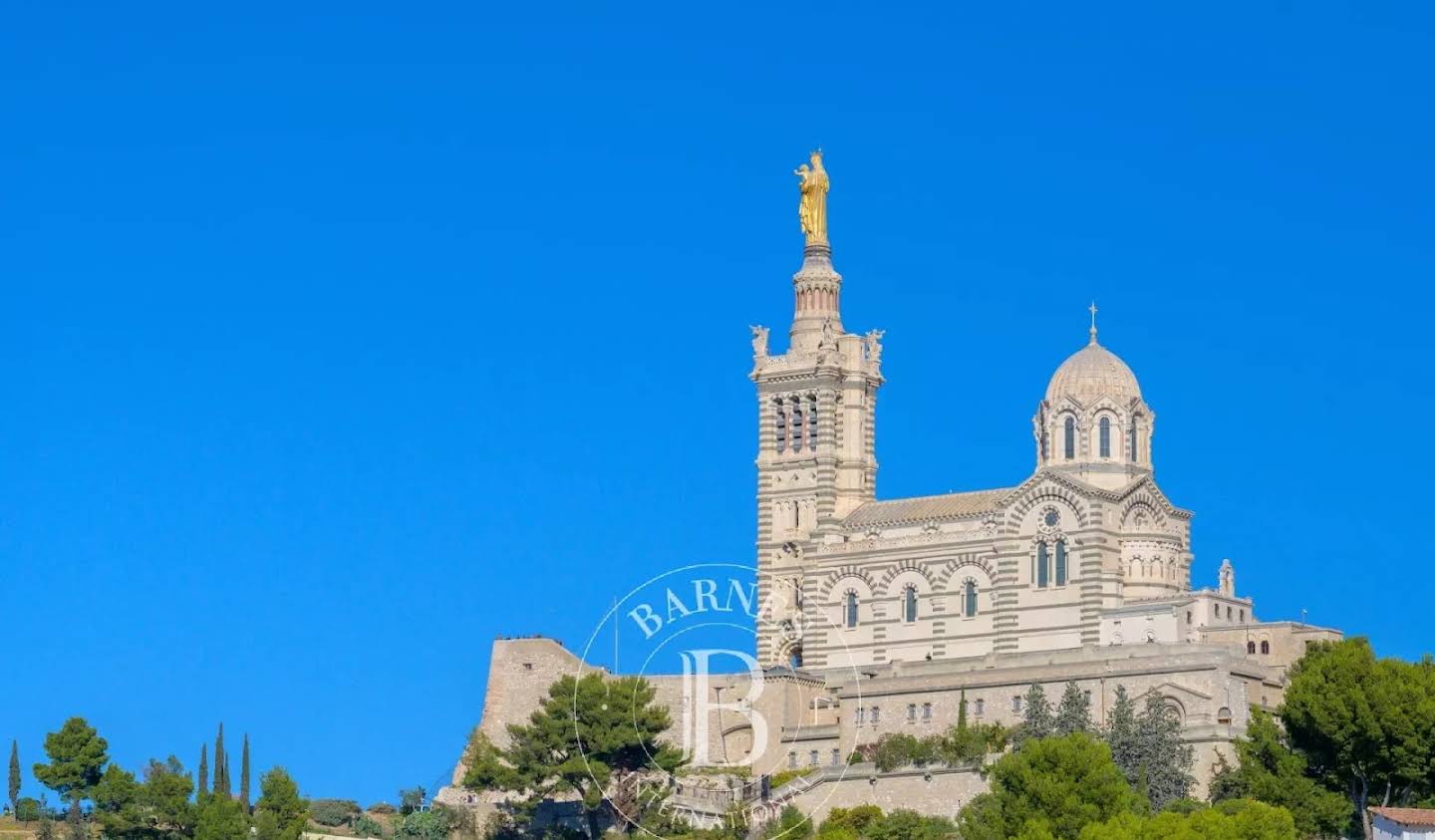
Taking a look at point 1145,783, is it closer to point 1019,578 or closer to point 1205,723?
point 1205,723

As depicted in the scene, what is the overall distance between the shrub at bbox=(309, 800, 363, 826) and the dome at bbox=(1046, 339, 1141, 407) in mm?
29416

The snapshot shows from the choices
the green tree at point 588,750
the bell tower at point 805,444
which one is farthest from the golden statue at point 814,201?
the green tree at point 588,750

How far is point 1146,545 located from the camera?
113 m

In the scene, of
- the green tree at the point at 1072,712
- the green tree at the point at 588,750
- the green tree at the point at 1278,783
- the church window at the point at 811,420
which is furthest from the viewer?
the church window at the point at 811,420

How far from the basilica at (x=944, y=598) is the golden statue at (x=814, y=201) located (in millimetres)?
1801

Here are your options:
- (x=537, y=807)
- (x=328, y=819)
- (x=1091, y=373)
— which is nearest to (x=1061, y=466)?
(x=1091, y=373)

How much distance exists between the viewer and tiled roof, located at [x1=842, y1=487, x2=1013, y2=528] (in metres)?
116

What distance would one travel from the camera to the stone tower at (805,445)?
120688 millimetres

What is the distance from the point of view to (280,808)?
4473 inches

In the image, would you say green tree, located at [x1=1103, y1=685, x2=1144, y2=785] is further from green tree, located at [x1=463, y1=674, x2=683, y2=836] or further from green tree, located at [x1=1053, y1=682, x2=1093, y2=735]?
green tree, located at [x1=463, y1=674, x2=683, y2=836]

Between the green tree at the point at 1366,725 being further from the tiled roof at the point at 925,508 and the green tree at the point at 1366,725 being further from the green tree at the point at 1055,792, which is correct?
the tiled roof at the point at 925,508

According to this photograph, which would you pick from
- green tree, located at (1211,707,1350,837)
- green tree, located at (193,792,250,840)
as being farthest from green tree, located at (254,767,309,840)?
green tree, located at (1211,707,1350,837)

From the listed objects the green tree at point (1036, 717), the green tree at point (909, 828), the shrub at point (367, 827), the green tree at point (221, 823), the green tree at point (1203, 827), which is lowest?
the green tree at point (1203, 827)

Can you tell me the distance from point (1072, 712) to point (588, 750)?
1511cm
